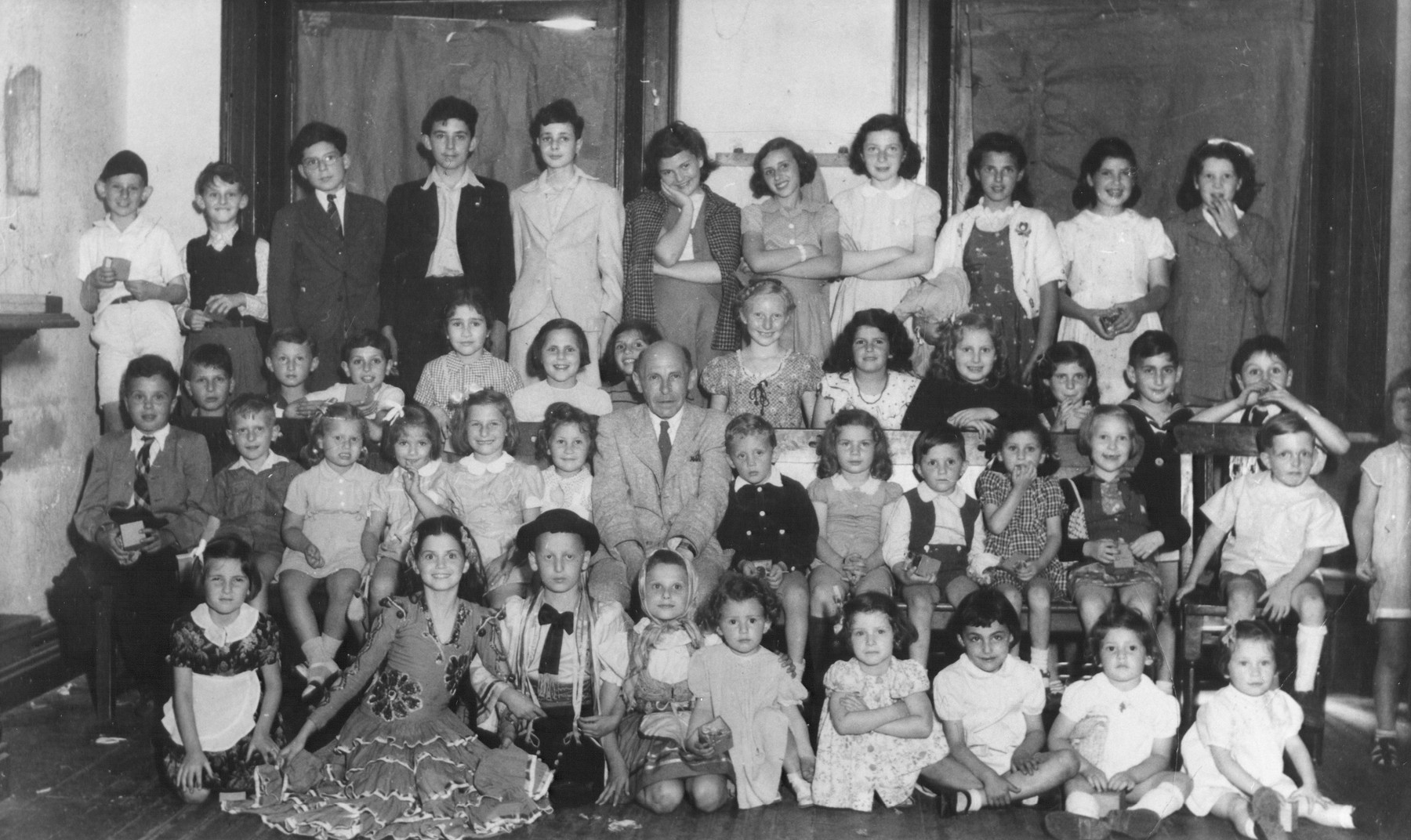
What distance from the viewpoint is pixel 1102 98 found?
22.4ft

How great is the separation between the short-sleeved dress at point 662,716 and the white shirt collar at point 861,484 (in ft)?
2.96

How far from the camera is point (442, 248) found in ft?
20.5

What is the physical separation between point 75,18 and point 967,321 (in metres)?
3.96

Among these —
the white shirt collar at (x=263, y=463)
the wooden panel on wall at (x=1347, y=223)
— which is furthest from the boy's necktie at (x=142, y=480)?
the wooden panel on wall at (x=1347, y=223)

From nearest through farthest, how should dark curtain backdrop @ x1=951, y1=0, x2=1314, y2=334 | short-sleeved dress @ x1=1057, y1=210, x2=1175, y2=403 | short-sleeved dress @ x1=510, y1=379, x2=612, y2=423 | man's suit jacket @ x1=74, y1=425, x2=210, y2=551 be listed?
man's suit jacket @ x1=74, y1=425, x2=210, y2=551 < short-sleeved dress @ x1=510, y1=379, x2=612, y2=423 < short-sleeved dress @ x1=1057, y1=210, x2=1175, y2=403 < dark curtain backdrop @ x1=951, y1=0, x2=1314, y2=334

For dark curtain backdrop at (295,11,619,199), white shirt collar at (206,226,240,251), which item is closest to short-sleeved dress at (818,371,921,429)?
dark curtain backdrop at (295,11,619,199)

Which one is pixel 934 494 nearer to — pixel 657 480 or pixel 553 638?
pixel 657 480

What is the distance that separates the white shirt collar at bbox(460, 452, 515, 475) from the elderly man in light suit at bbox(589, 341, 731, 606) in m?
0.34

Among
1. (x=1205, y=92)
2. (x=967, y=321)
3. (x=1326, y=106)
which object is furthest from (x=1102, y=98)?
(x=967, y=321)

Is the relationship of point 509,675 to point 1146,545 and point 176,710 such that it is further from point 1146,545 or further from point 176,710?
point 1146,545

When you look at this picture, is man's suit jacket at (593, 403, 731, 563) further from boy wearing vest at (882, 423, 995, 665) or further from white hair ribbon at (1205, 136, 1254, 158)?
white hair ribbon at (1205, 136, 1254, 158)

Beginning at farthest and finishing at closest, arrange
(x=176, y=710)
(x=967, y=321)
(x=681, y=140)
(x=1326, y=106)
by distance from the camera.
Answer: (x=1326, y=106) → (x=681, y=140) → (x=967, y=321) → (x=176, y=710)

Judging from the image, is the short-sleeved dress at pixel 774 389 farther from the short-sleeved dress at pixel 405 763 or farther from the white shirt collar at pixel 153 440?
the white shirt collar at pixel 153 440

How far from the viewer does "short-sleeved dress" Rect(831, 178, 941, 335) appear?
6.15 meters
